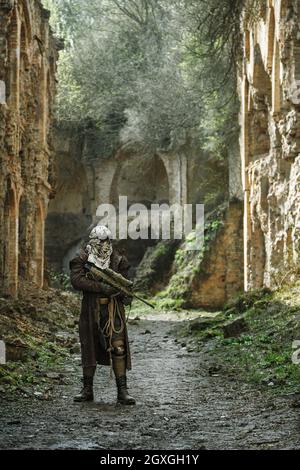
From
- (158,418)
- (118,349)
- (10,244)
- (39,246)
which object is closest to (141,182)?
(39,246)

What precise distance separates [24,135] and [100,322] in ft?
42.2

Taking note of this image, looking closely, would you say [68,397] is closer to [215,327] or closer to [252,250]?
[215,327]

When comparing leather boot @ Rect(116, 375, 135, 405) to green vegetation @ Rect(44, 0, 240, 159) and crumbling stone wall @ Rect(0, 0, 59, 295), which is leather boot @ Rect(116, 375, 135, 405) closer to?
crumbling stone wall @ Rect(0, 0, 59, 295)

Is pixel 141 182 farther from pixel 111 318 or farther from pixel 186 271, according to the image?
pixel 111 318

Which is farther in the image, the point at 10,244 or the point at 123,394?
the point at 10,244

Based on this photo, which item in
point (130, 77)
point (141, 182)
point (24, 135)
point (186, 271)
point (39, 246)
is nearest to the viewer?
point (24, 135)

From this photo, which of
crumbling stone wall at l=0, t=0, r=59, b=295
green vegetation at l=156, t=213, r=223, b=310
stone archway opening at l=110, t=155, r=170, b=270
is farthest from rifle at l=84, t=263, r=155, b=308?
stone archway opening at l=110, t=155, r=170, b=270

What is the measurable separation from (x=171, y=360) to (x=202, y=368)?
4.08 ft

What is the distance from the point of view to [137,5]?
108 feet

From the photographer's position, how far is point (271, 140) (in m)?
18.7

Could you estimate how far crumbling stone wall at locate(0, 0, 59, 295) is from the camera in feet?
55.1

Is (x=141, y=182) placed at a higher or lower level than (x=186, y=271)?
higher

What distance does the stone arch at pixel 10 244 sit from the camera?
56.6 feet

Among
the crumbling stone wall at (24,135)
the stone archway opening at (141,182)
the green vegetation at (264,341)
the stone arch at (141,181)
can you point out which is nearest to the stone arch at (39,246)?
the crumbling stone wall at (24,135)
